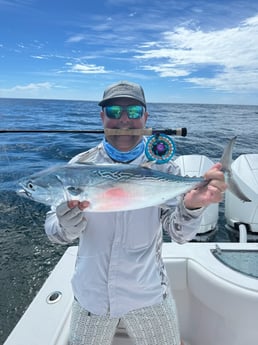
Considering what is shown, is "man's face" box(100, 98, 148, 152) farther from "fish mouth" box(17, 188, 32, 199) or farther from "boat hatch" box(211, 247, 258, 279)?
"boat hatch" box(211, 247, 258, 279)

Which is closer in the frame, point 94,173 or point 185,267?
point 94,173

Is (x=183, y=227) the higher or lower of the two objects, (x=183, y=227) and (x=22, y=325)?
the higher

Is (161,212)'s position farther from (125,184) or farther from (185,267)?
(185,267)

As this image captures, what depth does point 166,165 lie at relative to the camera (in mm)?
1809

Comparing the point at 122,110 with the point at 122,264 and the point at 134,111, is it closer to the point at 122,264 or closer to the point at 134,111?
the point at 134,111

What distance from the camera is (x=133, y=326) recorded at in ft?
5.49

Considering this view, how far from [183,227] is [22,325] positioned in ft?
3.89

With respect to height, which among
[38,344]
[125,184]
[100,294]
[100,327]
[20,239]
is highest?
[125,184]

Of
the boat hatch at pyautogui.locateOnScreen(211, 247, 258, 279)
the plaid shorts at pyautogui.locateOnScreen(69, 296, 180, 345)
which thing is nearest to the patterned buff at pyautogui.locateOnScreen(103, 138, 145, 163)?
the plaid shorts at pyautogui.locateOnScreen(69, 296, 180, 345)

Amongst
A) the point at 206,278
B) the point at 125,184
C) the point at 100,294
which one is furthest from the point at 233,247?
the point at 125,184

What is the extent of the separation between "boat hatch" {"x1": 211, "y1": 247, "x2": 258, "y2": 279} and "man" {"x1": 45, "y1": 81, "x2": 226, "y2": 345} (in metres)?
0.75

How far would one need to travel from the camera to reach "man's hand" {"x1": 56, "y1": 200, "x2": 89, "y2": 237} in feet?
4.48

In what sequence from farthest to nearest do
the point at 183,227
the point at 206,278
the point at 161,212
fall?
1. the point at 206,278
2. the point at 161,212
3. the point at 183,227

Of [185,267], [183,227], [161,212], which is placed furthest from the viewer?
[185,267]
